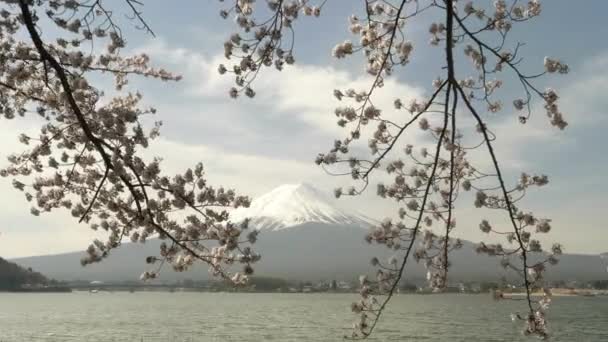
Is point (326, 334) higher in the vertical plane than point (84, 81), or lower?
lower

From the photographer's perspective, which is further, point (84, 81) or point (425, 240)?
point (425, 240)

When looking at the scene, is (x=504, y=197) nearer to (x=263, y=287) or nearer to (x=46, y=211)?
(x=46, y=211)

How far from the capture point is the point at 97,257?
221 inches

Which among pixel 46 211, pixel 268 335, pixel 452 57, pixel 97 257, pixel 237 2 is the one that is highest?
pixel 237 2

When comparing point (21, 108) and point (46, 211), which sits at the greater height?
point (21, 108)

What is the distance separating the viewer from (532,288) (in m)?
4.63

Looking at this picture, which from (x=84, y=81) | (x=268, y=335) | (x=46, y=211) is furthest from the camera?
(x=268, y=335)

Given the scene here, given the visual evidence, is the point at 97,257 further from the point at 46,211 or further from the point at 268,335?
the point at 268,335

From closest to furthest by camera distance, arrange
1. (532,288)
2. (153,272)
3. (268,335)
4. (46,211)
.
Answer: (532,288) → (153,272) → (46,211) → (268,335)

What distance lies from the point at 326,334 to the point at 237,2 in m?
38.4

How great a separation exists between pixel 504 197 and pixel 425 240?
1.87 metres

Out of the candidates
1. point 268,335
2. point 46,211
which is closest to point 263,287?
point 268,335

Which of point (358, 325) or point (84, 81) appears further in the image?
point (358, 325)

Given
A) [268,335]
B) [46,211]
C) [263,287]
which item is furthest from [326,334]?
[263,287]
